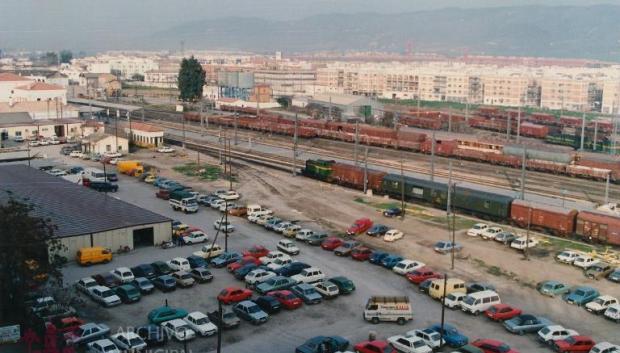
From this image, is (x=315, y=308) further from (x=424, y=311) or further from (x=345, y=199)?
(x=345, y=199)

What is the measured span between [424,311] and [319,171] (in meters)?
19.3

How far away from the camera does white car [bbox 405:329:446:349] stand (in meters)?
16.1

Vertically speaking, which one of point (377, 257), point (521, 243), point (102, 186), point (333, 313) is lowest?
point (333, 313)

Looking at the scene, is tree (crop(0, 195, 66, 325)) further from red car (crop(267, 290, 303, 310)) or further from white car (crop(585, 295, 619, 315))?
white car (crop(585, 295, 619, 315))

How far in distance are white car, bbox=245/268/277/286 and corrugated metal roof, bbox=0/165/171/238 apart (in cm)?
573

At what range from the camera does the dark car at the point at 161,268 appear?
21578 millimetres

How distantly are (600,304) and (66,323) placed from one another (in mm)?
14281

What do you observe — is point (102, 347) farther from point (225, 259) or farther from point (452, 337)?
point (452, 337)

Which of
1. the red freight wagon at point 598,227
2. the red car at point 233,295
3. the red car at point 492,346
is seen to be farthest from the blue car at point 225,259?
the red freight wagon at point 598,227

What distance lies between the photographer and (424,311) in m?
18.8

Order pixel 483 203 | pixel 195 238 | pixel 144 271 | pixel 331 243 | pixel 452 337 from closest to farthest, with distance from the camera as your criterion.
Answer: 1. pixel 452 337
2. pixel 144 271
3. pixel 331 243
4. pixel 195 238
5. pixel 483 203

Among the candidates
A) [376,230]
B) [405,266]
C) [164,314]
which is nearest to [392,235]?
[376,230]

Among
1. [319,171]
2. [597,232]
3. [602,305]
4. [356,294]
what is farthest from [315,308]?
[319,171]

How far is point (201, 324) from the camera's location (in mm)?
17094
